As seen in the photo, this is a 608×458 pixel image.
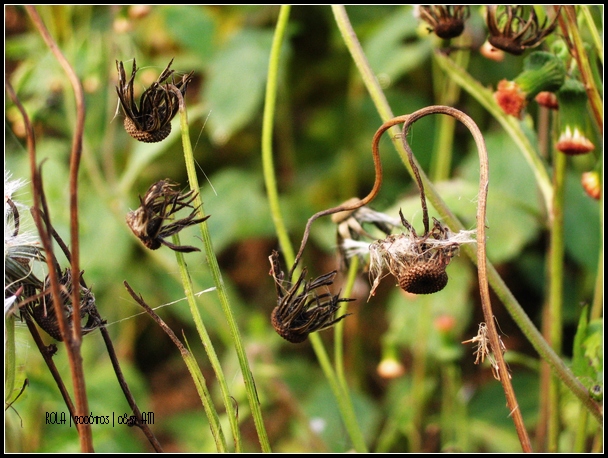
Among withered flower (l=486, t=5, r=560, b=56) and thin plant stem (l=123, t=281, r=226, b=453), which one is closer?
thin plant stem (l=123, t=281, r=226, b=453)

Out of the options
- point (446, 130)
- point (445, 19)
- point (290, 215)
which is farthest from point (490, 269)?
point (290, 215)

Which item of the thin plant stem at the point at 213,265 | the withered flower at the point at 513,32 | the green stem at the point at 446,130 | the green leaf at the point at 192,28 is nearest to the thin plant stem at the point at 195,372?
the thin plant stem at the point at 213,265

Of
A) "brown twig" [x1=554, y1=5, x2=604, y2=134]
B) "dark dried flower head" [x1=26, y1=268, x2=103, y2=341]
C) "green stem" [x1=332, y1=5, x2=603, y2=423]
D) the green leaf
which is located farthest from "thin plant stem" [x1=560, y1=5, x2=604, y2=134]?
the green leaf

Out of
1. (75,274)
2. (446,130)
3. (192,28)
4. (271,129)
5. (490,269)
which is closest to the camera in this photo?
(75,274)

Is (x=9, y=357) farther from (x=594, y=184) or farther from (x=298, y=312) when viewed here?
(x=594, y=184)

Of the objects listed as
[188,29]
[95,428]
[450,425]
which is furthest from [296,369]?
[188,29]

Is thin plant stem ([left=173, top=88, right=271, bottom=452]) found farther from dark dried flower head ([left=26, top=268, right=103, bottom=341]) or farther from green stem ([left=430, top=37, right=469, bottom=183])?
green stem ([left=430, top=37, right=469, bottom=183])
